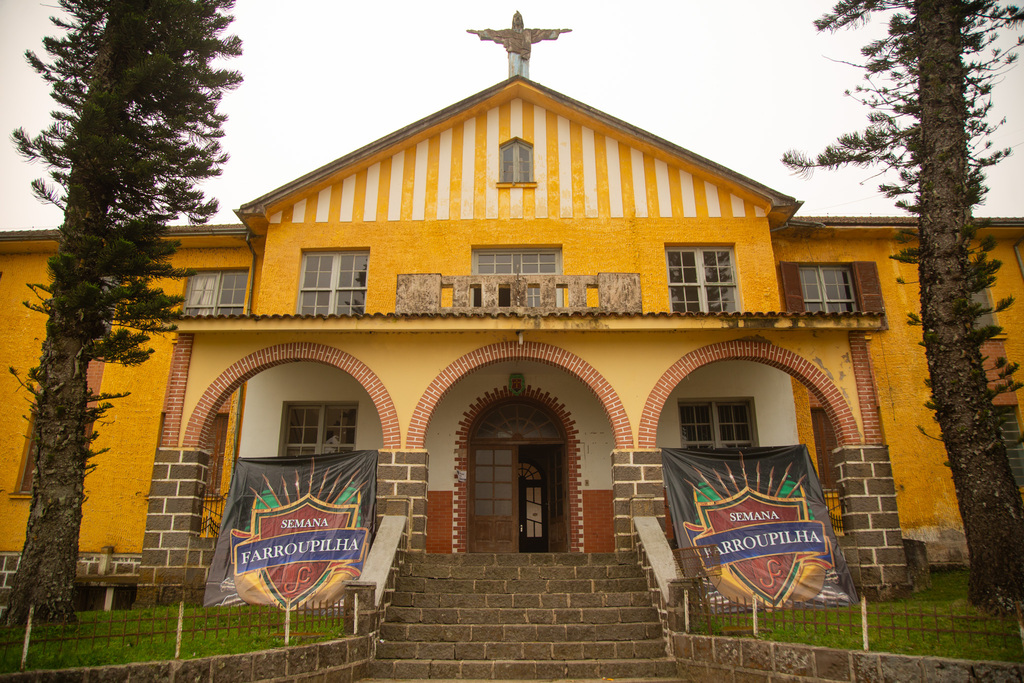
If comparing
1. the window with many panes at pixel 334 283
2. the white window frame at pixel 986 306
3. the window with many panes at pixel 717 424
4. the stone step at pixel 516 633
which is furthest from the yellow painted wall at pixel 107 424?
the white window frame at pixel 986 306

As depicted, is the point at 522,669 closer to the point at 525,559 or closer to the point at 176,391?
the point at 525,559

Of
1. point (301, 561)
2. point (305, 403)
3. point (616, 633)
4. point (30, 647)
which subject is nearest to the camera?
point (30, 647)

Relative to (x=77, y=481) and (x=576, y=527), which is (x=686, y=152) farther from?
(x=77, y=481)

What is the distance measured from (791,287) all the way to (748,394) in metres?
2.54

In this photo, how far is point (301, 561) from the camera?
962 centimetres

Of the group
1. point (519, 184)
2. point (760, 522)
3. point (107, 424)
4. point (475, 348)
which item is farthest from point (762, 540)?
point (107, 424)

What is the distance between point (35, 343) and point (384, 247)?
786cm

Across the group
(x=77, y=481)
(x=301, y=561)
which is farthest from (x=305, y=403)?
(x=77, y=481)

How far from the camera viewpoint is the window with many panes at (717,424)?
1283cm

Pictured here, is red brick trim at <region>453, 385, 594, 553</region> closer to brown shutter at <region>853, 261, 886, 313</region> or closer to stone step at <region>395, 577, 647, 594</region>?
stone step at <region>395, 577, 647, 594</region>

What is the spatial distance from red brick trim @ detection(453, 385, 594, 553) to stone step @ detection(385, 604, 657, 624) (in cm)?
359

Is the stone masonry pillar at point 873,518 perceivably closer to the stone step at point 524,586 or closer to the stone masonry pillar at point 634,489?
the stone masonry pillar at point 634,489

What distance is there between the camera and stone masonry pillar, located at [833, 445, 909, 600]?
32.1 feet

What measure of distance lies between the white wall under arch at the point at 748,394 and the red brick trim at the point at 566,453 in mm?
1690
